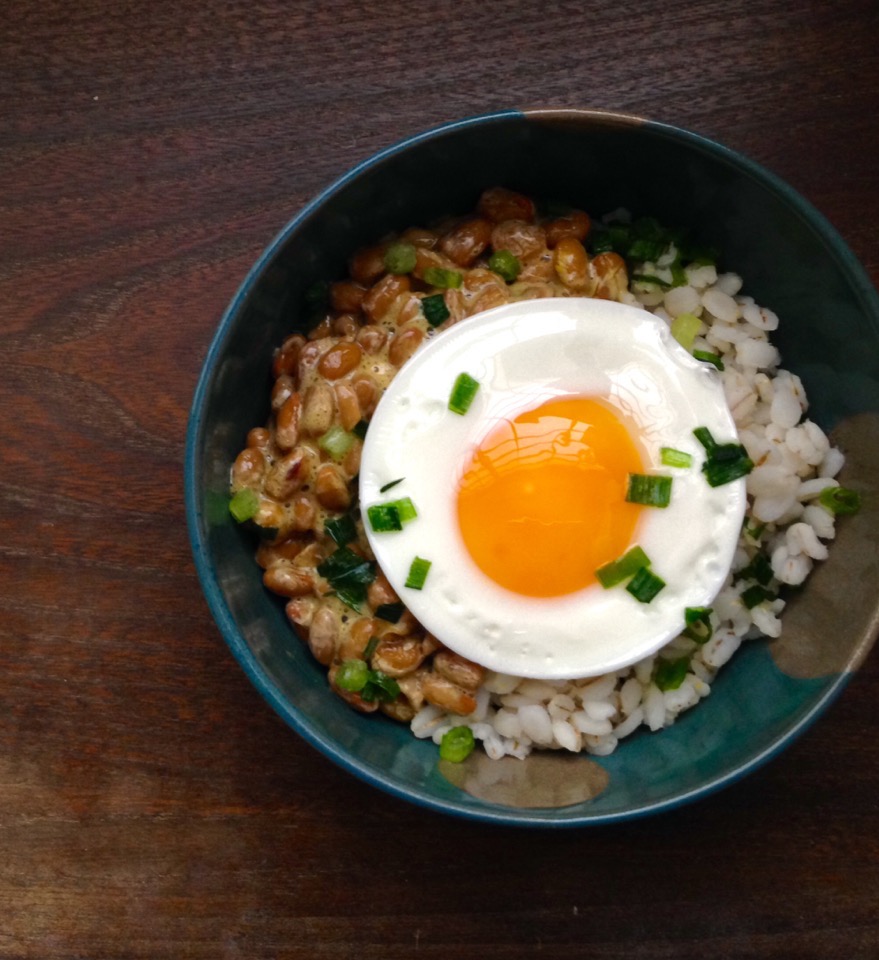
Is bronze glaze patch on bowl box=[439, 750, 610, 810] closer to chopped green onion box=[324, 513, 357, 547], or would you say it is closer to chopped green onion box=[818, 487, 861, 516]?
chopped green onion box=[324, 513, 357, 547]

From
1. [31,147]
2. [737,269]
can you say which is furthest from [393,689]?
[31,147]

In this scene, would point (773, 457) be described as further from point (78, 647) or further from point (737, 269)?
point (78, 647)

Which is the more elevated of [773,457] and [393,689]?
[773,457]

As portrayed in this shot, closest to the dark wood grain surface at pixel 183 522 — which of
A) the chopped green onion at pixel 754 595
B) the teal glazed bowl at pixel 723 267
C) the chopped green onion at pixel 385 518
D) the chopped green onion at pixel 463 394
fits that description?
the teal glazed bowl at pixel 723 267

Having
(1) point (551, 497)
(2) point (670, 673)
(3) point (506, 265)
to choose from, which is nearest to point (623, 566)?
(1) point (551, 497)

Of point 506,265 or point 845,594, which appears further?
point 506,265

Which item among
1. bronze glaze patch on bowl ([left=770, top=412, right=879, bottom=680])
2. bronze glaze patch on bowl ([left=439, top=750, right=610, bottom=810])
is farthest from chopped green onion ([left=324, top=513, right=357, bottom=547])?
bronze glaze patch on bowl ([left=770, top=412, right=879, bottom=680])

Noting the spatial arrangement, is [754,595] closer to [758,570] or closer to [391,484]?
[758,570]
